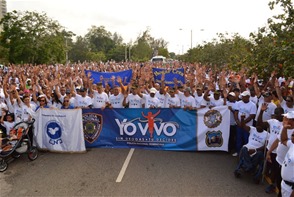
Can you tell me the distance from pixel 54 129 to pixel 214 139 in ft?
14.5

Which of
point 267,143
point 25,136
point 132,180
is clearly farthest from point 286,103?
point 25,136

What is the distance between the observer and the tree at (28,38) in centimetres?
3894

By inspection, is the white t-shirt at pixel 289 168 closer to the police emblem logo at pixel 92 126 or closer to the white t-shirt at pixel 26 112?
the police emblem logo at pixel 92 126

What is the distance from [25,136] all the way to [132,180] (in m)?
3.20

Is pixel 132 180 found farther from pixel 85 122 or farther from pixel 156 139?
pixel 85 122

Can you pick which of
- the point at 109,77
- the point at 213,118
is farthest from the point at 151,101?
the point at 109,77

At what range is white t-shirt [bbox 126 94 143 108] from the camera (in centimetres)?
896

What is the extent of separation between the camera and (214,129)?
7.82 meters

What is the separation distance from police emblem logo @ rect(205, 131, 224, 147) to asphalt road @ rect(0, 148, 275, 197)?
0.83 feet

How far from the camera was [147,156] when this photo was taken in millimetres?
7594

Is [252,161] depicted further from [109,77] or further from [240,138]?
[109,77]

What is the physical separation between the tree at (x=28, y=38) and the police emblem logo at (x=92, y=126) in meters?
34.3

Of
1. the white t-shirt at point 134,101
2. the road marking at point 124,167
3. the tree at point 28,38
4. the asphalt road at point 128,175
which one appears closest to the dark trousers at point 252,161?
the asphalt road at point 128,175

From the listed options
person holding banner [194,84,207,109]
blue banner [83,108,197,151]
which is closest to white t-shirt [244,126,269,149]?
blue banner [83,108,197,151]
